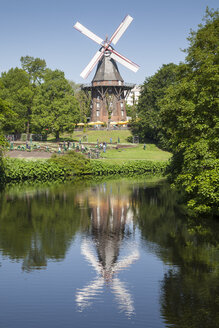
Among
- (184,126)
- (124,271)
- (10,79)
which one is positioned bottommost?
(124,271)

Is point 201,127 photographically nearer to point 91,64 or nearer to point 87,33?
point 91,64

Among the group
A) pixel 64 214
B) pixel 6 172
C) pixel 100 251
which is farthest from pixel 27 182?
pixel 100 251

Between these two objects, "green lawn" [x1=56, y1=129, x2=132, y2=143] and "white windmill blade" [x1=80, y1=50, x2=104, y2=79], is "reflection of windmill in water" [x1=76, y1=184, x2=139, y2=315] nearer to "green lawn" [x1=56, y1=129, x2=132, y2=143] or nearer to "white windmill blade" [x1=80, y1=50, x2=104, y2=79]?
"green lawn" [x1=56, y1=129, x2=132, y2=143]

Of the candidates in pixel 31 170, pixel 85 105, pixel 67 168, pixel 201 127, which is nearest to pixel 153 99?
pixel 85 105

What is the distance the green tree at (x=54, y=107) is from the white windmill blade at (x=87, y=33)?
14078 mm

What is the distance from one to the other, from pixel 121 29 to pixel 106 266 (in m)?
80.0

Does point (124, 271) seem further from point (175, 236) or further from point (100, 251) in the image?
point (175, 236)

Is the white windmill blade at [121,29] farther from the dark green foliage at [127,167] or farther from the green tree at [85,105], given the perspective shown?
the dark green foliage at [127,167]

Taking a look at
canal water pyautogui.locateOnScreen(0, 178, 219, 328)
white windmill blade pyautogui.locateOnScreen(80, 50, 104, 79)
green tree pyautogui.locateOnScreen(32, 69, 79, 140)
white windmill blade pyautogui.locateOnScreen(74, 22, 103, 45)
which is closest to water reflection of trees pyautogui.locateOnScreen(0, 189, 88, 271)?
canal water pyautogui.locateOnScreen(0, 178, 219, 328)

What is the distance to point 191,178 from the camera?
89.8 feet

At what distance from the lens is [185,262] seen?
19.5 m

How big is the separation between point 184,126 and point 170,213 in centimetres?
767

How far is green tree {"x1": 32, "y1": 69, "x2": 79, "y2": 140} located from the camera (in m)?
79.8

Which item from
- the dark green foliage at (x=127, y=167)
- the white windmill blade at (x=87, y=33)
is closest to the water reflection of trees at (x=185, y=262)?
the dark green foliage at (x=127, y=167)
